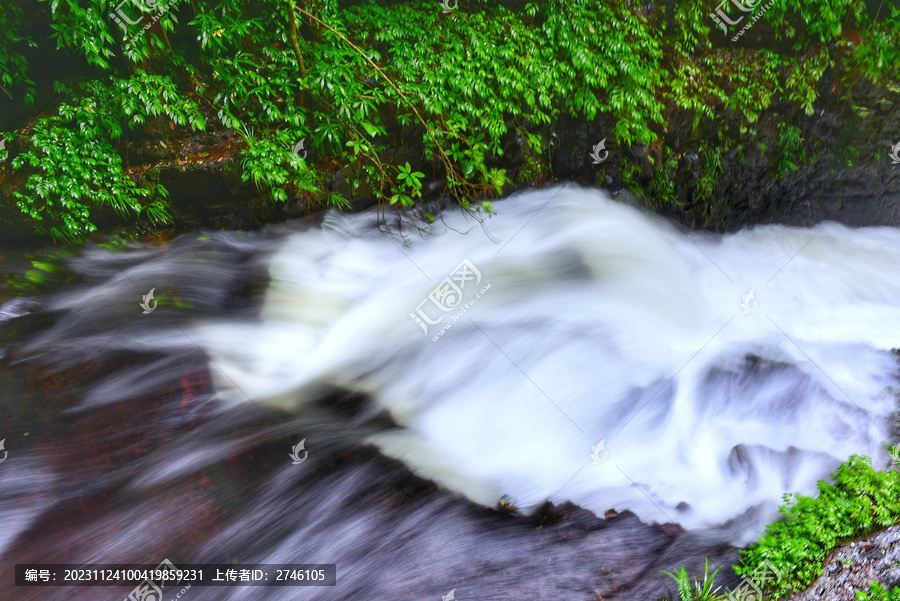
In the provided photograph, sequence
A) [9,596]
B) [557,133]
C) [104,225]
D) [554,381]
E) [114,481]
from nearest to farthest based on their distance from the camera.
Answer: [9,596] < [114,481] < [554,381] < [104,225] < [557,133]

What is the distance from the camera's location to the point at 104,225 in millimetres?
4125

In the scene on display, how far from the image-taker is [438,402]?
3695 mm

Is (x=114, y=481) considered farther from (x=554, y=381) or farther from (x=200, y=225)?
(x=554, y=381)

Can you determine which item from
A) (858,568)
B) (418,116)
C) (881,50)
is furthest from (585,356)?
(881,50)

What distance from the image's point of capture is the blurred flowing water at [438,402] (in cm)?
291

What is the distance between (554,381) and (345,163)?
2785 mm

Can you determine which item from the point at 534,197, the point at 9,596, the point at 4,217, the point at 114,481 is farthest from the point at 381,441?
the point at 4,217

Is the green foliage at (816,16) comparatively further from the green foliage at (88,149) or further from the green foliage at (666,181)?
the green foliage at (88,149)

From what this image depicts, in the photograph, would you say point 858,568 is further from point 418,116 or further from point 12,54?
point 12,54

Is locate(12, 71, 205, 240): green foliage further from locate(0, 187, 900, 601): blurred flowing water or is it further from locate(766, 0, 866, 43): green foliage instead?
locate(766, 0, 866, 43): green foliage

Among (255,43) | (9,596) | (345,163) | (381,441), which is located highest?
(255,43)

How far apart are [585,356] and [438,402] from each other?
137 cm

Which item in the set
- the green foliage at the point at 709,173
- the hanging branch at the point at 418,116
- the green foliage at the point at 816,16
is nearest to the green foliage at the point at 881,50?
the green foliage at the point at 816,16

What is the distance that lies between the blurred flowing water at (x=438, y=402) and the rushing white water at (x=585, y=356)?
0.8 inches
